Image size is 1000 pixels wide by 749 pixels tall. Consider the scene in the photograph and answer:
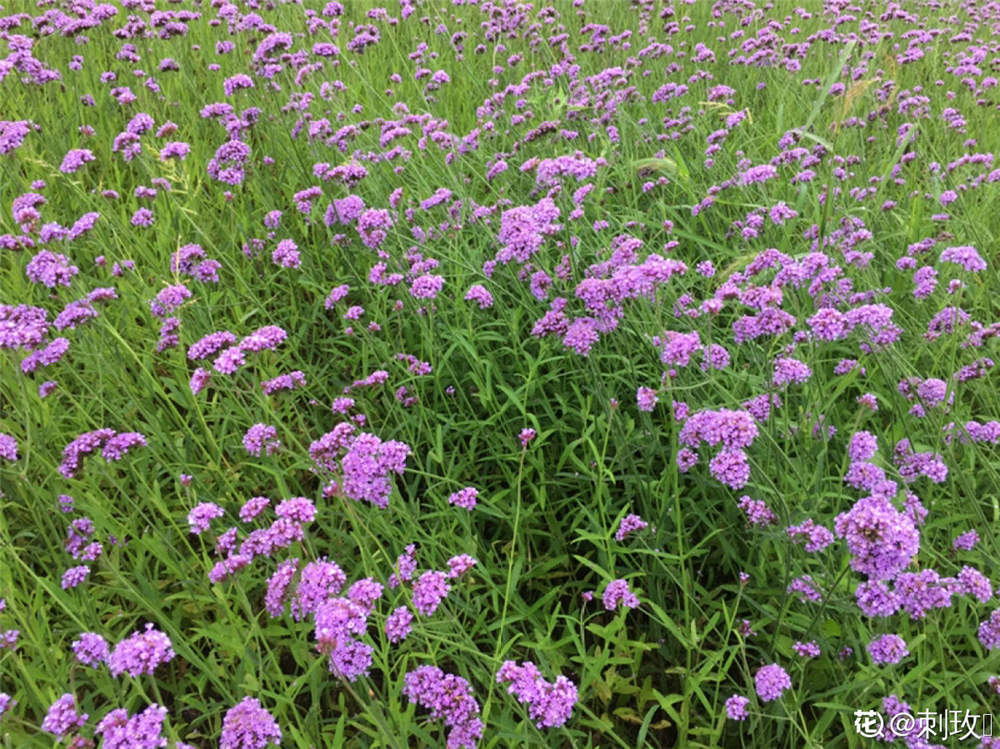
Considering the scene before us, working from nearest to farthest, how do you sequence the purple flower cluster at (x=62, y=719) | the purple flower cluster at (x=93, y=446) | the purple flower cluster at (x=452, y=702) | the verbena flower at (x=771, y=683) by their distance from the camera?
the purple flower cluster at (x=62, y=719)
the purple flower cluster at (x=452, y=702)
the verbena flower at (x=771, y=683)
the purple flower cluster at (x=93, y=446)

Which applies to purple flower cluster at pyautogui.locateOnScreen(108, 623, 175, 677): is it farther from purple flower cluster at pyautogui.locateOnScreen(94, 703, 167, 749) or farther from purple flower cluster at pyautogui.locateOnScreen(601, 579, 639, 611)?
purple flower cluster at pyautogui.locateOnScreen(601, 579, 639, 611)

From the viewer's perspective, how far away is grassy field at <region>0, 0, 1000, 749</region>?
1.78 metres

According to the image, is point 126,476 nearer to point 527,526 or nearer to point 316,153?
point 527,526

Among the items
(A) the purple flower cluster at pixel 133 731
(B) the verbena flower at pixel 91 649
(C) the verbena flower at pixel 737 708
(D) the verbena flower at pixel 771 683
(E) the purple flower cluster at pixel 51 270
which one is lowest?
(C) the verbena flower at pixel 737 708

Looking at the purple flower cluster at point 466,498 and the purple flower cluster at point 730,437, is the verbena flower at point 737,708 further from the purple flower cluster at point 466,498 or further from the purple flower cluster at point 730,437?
the purple flower cluster at point 466,498

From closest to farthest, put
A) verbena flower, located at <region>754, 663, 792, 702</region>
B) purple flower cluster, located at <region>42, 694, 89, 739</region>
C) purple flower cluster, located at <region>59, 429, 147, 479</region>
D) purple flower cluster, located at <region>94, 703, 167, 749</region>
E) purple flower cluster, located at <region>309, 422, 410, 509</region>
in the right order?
purple flower cluster, located at <region>94, 703, 167, 749</region> < purple flower cluster, located at <region>42, 694, 89, 739</region> < verbena flower, located at <region>754, 663, 792, 702</region> < purple flower cluster, located at <region>309, 422, 410, 509</region> < purple flower cluster, located at <region>59, 429, 147, 479</region>

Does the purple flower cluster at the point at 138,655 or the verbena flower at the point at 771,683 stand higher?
the purple flower cluster at the point at 138,655

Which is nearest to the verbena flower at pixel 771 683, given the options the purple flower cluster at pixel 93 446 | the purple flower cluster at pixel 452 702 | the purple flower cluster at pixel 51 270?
the purple flower cluster at pixel 452 702

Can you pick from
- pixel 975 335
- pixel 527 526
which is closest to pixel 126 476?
pixel 527 526

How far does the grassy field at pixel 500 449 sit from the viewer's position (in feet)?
5.84

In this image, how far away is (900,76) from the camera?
6070 millimetres

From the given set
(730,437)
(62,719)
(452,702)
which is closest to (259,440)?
(62,719)

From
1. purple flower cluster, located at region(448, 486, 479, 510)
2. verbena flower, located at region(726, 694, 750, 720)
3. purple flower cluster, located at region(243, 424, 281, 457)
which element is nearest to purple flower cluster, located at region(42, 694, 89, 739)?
purple flower cluster, located at region(243, 424, 281, 457)

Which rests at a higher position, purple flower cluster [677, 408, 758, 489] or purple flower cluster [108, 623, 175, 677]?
purple flower cluster [108, 623, 175, 677]
